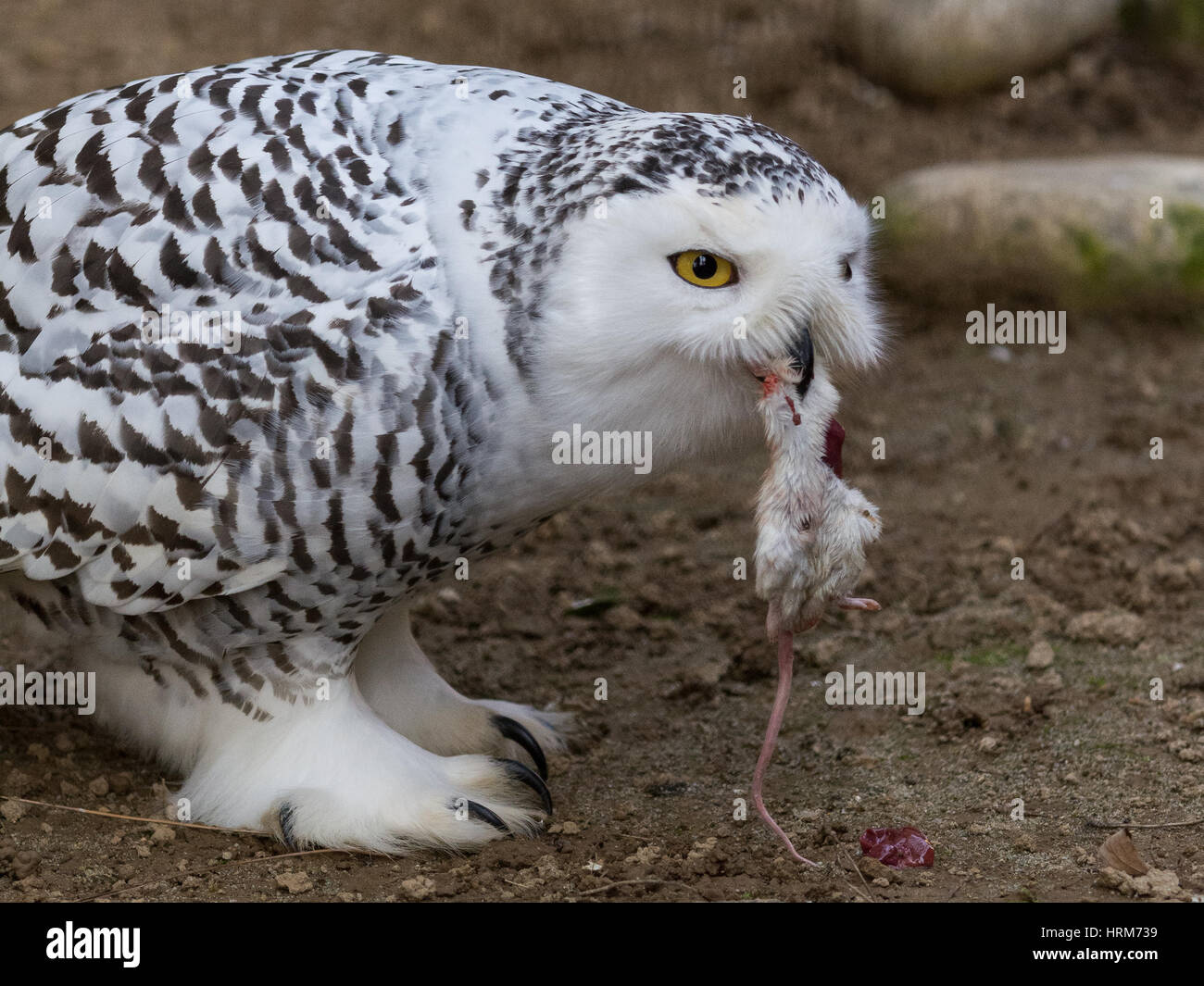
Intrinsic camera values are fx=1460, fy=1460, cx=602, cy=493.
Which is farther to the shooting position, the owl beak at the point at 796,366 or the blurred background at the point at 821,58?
the blurred background at the point at 821,58

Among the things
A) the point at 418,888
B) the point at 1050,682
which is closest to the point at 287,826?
the point at 418,888

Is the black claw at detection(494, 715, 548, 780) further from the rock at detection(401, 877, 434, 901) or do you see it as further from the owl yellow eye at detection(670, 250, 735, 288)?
the owl yellow eye at detection(670, 250, 735, 288)

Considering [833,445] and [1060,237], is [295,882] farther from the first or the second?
[1060,237]

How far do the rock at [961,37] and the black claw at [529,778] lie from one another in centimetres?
628

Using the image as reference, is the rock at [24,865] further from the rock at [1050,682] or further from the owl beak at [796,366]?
the rock at [1050,682]

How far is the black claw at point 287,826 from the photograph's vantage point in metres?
3.68

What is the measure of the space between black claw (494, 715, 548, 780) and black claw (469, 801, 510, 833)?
1.32ft

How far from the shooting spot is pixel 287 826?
145 inches

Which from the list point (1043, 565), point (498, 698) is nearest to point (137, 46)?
point (498, 698)

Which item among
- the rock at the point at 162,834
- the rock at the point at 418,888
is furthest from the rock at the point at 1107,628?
the rock at the point at 162,834

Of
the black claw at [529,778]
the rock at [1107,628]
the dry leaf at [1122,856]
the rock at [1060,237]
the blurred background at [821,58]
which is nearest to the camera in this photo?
the dry leaf at [1122,856]

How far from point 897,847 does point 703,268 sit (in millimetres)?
1494

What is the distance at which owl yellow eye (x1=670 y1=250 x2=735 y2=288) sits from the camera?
311cm
